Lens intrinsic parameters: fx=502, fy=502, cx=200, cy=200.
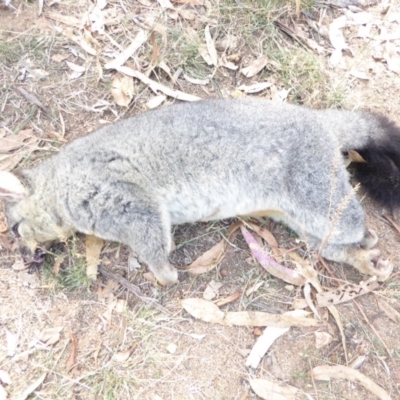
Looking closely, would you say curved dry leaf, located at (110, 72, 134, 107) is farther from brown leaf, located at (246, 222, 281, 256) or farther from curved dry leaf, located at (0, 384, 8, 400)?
curved dry leaf, located at (0, 384, 8, 400)

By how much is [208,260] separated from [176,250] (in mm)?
280

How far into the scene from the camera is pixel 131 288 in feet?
12.9

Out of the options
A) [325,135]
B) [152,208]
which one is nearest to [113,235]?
[152,208]

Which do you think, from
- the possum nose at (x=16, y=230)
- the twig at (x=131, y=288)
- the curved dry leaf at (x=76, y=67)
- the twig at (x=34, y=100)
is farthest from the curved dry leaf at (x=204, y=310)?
the curved dry leaf at (x=76, y=67)

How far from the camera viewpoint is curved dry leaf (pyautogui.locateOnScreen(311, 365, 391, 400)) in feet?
11.5

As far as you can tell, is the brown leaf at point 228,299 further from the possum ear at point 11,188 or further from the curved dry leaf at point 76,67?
the curved dry leaf at point 76,67

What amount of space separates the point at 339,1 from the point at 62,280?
4035mm

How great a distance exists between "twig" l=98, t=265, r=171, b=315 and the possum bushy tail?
195 centimetres

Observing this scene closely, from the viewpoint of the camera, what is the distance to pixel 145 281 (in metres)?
4.00

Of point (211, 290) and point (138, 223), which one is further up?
point (138, 223)

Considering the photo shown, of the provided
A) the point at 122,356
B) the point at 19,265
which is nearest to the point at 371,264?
the point at 122,356

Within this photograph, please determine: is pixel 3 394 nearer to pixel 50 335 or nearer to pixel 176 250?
pixel 50 335

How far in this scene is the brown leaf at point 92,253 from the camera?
3.99 meters

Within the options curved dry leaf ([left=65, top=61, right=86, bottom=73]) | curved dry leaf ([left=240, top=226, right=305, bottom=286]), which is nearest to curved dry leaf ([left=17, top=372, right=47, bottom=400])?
curved dry leaf ([left=240, top=226, right=305, bottom=286])
